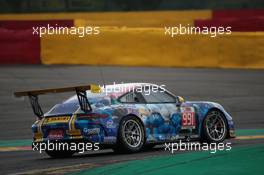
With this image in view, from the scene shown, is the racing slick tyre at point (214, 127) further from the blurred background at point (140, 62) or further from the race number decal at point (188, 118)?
the blurred background at point (140, 62)

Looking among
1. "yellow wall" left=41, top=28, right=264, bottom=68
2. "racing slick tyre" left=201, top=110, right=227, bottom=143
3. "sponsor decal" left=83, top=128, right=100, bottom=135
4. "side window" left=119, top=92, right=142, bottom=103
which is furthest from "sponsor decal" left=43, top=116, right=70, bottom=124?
"yellow wall" left=41, top=28, right=264, bottom=68

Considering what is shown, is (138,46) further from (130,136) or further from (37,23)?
(130,136)

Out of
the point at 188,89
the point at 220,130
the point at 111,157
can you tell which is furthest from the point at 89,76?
the point at 111,157

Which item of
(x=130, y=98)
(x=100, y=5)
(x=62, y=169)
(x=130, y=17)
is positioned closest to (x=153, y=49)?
(x=130, y=17)

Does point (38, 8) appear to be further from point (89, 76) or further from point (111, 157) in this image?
point (111, 157)

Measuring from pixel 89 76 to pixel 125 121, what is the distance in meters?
12.4

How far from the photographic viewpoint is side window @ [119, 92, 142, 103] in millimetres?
15179

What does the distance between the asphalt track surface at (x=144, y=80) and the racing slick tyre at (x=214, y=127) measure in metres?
3.42

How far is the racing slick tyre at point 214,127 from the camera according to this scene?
16172 millimetres

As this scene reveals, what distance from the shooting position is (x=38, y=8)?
37875 millimetres

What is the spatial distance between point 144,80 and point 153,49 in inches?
60.3

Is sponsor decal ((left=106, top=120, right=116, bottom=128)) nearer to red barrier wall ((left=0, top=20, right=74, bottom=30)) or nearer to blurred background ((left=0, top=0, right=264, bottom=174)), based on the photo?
blurred background ((left=0, top=0, right=264, bottom=174))

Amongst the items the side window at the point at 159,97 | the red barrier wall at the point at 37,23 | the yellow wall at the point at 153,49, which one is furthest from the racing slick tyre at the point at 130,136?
the red barrier wall at the point at 37,23

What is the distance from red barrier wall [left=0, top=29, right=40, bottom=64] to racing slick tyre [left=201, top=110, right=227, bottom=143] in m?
12.4
